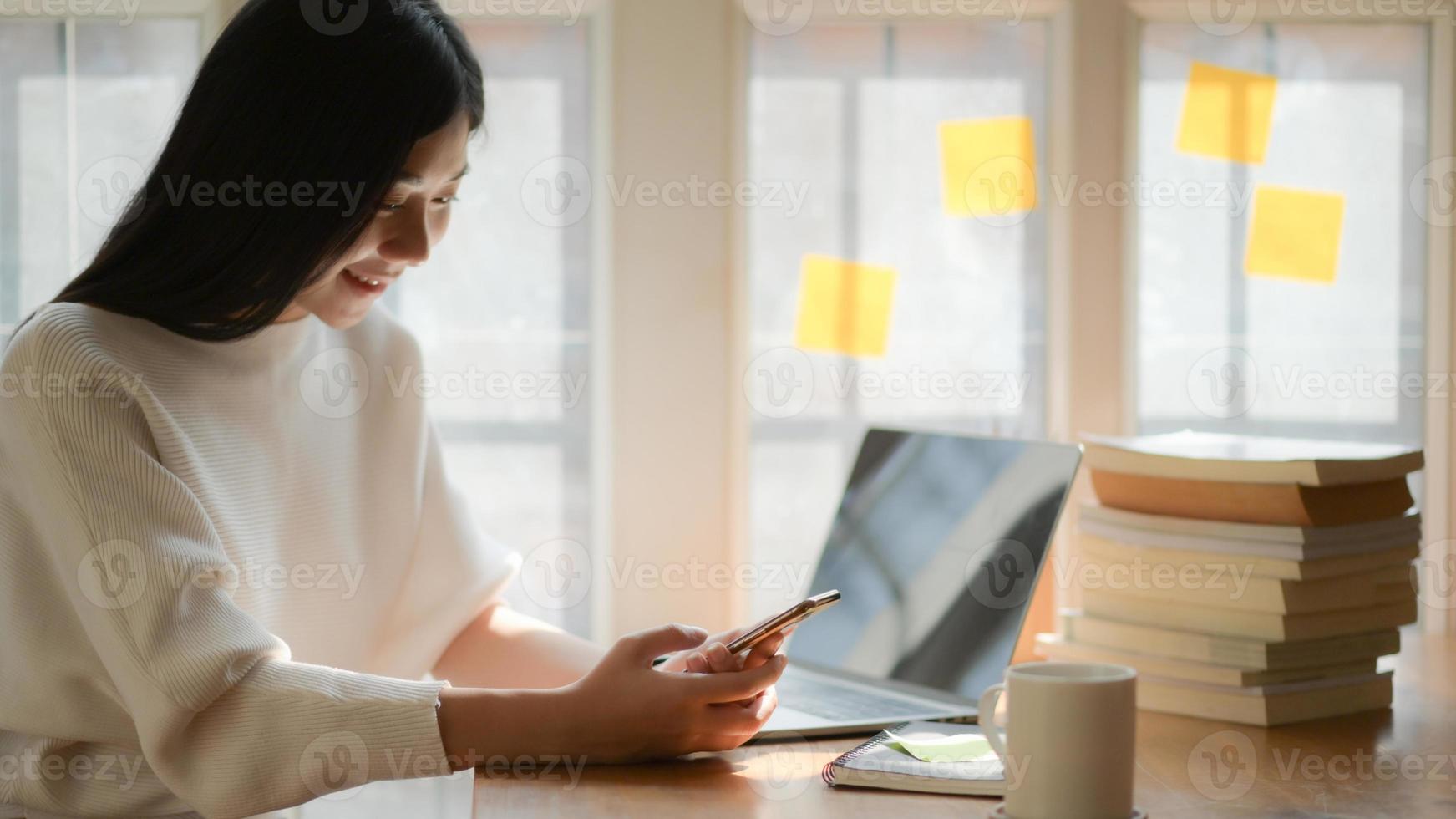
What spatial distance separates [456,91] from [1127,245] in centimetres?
127

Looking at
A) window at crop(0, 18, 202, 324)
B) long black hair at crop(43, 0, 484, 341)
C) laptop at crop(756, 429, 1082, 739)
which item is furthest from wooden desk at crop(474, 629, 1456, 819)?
window at crop(0, 18, 202, 324)

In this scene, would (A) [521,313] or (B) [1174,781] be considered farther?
(A) [521,313]

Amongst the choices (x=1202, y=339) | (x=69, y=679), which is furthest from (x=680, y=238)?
(x=69, y=679)

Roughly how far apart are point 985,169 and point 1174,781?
135 cm

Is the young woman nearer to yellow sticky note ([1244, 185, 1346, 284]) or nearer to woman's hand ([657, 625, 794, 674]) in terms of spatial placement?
woman's hand ([657, 625, 794, 674])

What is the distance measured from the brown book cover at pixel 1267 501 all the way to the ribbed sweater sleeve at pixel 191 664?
592 mm

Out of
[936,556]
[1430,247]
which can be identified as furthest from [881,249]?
[936,556]

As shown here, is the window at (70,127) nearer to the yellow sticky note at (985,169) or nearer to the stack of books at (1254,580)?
the yellow sticky note at (985,169)

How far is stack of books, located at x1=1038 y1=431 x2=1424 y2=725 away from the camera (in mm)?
953

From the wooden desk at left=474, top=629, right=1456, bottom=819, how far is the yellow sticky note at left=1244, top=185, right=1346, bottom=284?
121 centimetres

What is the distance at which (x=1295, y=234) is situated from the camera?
6.66 feet

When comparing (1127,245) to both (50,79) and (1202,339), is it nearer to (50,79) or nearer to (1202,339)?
(1202,339)

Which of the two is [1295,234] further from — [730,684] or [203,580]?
[203,580]

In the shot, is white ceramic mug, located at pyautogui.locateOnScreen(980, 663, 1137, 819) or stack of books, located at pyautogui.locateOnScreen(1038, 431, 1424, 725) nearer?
white ceramic mug, located at pyautogui.locateOnScreen(980, 663, 1137, 819)
